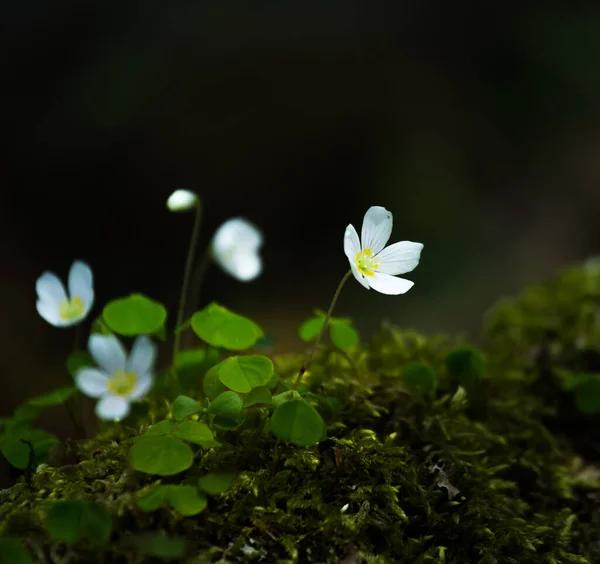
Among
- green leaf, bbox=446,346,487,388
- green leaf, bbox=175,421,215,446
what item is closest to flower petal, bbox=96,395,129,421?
green leaf, bbox=175,421,215,446

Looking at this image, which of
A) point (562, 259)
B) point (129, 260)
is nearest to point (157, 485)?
point (129, 260)

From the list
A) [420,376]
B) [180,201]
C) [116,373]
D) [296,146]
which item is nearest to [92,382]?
[116,373]

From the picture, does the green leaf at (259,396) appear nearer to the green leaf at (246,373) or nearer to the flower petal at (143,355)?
the green leaf at (246,373)

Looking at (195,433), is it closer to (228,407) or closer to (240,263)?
(228,407)

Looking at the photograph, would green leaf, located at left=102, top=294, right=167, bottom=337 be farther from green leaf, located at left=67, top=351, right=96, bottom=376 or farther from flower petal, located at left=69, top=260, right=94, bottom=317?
green leaf, located at left=67, top=351, right=96, bottom=376

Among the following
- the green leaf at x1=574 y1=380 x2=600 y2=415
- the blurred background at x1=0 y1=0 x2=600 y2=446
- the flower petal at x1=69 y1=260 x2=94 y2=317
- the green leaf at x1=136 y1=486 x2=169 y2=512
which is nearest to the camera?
Result: the green leaf at x1=136 y1=486 x2=169 y2=512

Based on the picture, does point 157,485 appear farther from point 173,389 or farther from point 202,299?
point 202,299
